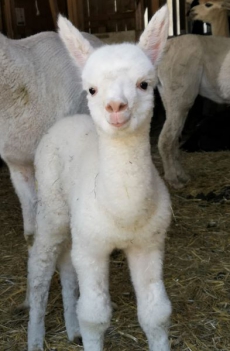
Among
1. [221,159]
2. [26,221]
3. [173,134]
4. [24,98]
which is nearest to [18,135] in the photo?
[24,98]

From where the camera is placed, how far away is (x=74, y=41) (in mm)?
2973

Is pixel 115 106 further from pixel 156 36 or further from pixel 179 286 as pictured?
pixel 179 286

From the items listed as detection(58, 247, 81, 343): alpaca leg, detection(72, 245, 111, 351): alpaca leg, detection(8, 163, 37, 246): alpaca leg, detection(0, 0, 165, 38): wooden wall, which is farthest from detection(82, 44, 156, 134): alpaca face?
detection(0, 0, 165, 38): wooden wall

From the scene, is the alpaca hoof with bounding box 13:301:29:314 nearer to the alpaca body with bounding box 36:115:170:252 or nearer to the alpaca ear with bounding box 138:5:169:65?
the alpaca body with bounding box 36:115:170:252

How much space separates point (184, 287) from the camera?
4.18 m

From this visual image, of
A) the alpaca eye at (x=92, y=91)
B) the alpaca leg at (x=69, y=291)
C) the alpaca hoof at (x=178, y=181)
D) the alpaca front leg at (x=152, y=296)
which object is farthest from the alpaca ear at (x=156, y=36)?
the alpaca hoof at (x=178, y=181)

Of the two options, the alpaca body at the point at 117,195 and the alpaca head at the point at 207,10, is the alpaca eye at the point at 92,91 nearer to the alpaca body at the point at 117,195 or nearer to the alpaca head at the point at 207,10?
the alpaca body at the point at 117,195

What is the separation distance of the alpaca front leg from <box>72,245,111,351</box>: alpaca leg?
0.17m

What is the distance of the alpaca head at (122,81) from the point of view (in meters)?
2.52

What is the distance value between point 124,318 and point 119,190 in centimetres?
141

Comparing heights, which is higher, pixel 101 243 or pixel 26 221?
pixel 101 243

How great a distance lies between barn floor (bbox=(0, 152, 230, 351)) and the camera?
3.56 m

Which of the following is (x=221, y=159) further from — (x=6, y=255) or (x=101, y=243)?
(x=101, y=243)

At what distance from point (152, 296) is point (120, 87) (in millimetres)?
1082
